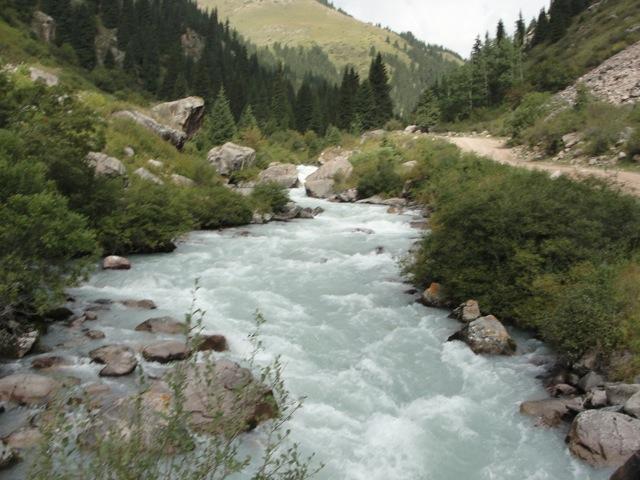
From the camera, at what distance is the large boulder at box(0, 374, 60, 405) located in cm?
812

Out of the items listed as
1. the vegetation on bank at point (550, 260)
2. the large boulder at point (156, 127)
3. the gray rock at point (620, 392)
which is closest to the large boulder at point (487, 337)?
the vegetation on bank at point (550, 260)

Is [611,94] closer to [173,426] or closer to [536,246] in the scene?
[536,246]

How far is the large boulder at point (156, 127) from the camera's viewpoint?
3266cm

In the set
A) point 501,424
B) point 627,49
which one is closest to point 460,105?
point 627,49

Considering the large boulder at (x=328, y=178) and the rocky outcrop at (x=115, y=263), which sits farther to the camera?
the large boulder at (x=328, y=178)

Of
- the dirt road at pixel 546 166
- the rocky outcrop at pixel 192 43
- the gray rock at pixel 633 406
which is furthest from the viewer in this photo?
the rocky outcrop at pixel 192 43

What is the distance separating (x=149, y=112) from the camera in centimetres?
3681

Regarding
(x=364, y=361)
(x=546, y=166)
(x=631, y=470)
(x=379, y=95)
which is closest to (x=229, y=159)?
(x=546, y=166)

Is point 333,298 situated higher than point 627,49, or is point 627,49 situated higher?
point 627,49

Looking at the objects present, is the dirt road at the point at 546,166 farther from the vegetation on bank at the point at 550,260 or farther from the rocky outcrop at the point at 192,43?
the rocky outcrop at the point at 192,43

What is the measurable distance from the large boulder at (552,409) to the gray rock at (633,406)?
2.92 ft

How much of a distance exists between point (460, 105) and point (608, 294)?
213 ft

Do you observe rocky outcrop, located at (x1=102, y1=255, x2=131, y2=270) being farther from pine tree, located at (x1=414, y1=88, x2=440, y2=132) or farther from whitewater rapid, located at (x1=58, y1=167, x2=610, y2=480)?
pine tree, located at (x1=414, y1=88, x2=440, y2=132)

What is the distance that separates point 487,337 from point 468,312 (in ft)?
4.25
